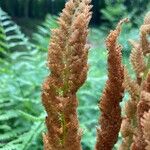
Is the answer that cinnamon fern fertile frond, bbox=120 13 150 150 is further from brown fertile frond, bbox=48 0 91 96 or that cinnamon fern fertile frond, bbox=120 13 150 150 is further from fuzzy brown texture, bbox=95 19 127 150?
brown fertile frond, bbox=48 0 91 96

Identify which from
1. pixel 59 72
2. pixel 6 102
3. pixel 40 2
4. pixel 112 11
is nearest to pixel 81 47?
pixel 59 72

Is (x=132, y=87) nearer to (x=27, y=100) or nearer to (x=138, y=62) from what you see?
(x=138, y=62)

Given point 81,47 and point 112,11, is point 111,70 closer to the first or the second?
point 81,47

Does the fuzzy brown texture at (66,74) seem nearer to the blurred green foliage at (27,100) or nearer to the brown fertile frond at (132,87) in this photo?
the brown fertile frond at (132,87)

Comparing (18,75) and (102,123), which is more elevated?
(102,123)

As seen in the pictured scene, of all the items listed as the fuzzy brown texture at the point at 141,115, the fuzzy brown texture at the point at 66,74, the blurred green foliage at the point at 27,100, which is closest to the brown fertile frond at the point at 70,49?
the fuzzy brown texture at the point at 66,74

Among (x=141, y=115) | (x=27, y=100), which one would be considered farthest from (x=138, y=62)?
(x=27, y=100)
